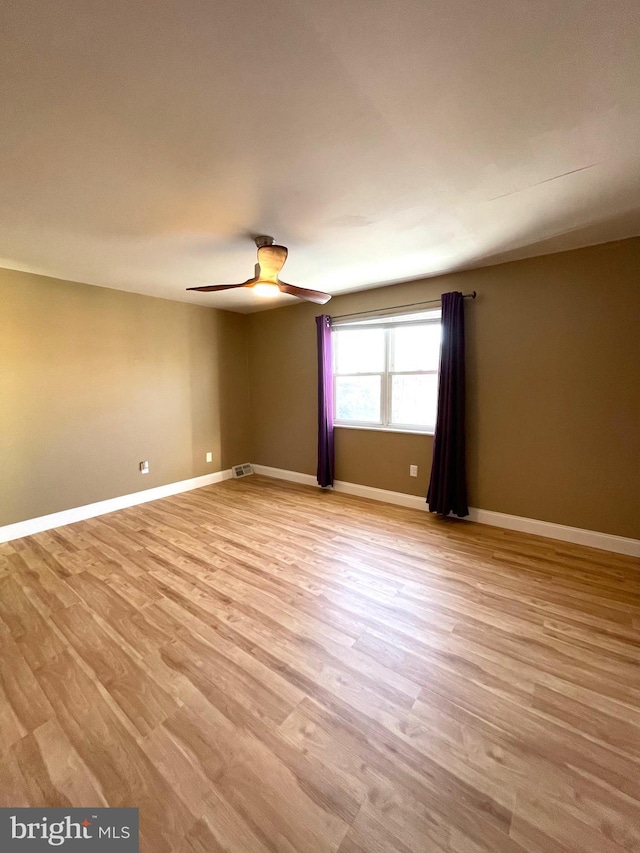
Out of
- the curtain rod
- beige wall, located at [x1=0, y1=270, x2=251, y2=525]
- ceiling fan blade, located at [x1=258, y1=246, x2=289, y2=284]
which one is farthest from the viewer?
the curtain rod

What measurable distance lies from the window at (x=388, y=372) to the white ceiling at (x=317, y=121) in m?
1.21

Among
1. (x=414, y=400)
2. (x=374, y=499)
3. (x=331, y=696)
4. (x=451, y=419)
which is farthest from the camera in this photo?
(x=374, y=499)

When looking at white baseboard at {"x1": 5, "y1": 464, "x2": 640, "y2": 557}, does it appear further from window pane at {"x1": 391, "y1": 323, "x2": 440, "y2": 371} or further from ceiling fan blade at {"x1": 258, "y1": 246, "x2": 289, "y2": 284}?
ceiling fan blade at {"x1": 258, "y1": 246, "x2": 289, "y2": 284}

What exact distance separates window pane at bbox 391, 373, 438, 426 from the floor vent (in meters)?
2.51

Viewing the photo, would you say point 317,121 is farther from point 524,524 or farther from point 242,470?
point 242,470

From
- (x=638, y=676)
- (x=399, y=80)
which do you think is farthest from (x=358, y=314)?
(x=638, y=676)

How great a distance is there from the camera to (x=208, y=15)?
94cm

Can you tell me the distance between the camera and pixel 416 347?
360cm

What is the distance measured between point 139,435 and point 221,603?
8.50 feet

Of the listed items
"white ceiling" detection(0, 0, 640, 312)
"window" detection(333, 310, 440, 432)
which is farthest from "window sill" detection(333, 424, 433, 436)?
"white ceiling" detection(0, 0, 640, 312)

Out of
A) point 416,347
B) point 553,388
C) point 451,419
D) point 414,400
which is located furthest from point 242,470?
point 553,388

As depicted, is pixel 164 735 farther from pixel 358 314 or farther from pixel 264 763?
pixel 358 314

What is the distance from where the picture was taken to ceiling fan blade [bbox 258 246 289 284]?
2.28 meters

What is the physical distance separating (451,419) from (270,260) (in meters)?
2.14
